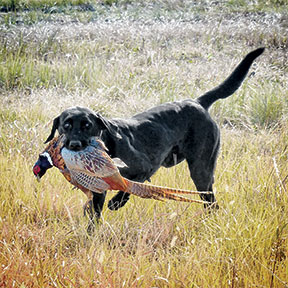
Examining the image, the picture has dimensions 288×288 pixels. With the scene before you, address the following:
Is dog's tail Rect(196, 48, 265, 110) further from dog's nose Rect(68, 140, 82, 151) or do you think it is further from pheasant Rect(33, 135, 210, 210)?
dog's nose Rect(68, 140, 82, 151)

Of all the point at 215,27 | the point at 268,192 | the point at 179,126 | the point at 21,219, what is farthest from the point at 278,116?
the point at 215,27

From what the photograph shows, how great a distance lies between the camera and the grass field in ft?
7.71

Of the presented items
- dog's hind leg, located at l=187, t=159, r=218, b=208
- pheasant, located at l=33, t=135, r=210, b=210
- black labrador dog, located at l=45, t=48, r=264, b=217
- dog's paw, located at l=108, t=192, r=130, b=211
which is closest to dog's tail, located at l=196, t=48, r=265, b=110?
black labrador dog, located at l=45, t=48, r=264, b=217

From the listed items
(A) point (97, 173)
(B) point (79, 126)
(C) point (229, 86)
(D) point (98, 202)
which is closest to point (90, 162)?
(A) point (97, 173)

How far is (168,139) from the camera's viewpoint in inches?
135

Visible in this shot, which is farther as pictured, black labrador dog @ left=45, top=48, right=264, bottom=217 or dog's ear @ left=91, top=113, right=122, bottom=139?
black labrador dog @ left=45, top=48, right=264, bottom=217

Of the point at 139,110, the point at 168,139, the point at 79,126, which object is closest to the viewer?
the point at 79,126

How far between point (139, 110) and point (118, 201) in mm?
2576

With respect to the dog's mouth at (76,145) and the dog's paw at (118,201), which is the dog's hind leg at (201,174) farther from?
the dog's mouth at (76,145)

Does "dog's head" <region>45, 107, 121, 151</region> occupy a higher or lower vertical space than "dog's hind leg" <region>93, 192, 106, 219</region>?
higher

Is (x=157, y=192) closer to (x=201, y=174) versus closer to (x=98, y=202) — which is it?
(x=98, y=202)

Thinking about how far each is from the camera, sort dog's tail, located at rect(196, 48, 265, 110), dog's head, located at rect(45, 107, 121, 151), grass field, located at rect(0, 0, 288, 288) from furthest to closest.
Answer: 1. dog's tail, located at rect(196, 48, 265, 110)
2. dog's head, located at rect(45, 107, 121, 151)
3. grass field, located at rect(0, 0, 288, 288)

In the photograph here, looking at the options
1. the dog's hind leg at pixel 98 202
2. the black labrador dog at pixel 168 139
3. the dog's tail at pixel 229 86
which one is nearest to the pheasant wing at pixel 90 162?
the black labrador dog at pixel 168 139

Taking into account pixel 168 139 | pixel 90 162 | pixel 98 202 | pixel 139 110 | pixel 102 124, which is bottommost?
pixel 139 110
